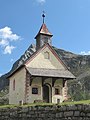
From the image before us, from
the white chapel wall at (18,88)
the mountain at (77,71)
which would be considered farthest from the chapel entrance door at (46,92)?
the mountain at (77,71)

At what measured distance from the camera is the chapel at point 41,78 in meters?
36.3

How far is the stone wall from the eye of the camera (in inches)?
485

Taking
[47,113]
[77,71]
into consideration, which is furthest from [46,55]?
[77,71]

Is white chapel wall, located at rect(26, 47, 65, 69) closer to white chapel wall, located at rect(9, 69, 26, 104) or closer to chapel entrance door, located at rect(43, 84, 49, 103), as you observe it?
white chapel wall, located at rect(9, 69, 26, 104)

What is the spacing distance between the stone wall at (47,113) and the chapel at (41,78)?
1847 cm

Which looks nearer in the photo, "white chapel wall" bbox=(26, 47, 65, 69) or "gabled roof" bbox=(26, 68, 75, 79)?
"gabled roof" bbox=(26, 68, 75, 79)

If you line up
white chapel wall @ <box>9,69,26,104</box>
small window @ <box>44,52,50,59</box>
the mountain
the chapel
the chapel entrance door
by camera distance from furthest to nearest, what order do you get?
the mountain
small window @ <box>44,52,50,59</box>
the chapel entrance door
white chapel wall @ <box>9,69,26,104</box>
the chapel

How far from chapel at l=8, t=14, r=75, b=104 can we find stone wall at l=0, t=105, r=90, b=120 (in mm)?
18469

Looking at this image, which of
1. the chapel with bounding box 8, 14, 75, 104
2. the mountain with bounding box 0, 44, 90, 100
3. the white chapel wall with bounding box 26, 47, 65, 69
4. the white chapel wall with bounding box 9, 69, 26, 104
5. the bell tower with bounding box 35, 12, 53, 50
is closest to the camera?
the chapel with bounding box 8, 14, 75, 104

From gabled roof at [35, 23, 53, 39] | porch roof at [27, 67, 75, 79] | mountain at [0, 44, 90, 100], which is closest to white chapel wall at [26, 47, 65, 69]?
porch roof at [27, 67, 75, 79]

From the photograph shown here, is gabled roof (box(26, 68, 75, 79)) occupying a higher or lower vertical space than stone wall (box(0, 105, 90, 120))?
higher

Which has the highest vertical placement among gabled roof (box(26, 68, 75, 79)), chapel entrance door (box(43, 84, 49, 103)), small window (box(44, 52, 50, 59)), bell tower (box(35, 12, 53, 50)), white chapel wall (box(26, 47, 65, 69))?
bell tower (box(35, 12, 53, 50))

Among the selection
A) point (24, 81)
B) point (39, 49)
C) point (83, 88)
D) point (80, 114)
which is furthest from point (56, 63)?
point (83, 88)

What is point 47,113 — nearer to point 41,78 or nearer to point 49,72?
point 41,78
